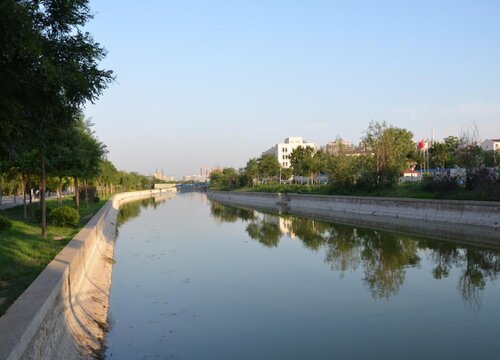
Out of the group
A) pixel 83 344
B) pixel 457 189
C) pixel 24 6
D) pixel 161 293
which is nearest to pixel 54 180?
pixel 161 293

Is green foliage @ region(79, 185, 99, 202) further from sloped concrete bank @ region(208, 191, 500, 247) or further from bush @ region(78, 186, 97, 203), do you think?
sloped concrete bank @ region(208, 191, 500, 247)

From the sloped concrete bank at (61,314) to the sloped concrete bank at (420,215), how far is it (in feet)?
54.7

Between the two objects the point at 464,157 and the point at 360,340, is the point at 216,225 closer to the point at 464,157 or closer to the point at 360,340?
the point at 464,157

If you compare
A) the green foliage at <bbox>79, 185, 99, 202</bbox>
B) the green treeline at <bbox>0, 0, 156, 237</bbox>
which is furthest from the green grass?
the green treeline at <bbox>0, 0, 156, 237</bbox>

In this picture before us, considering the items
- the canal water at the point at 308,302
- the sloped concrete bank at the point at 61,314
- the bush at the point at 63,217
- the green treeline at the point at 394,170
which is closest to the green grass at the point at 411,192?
the green treeline at the point at 394,170

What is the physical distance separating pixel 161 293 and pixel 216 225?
81.9 feet

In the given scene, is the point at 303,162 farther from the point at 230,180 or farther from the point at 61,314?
the point at 61,314

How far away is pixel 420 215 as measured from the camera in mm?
31953

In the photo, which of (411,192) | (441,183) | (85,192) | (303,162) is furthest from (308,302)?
(303,162)

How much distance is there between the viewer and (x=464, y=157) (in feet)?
111

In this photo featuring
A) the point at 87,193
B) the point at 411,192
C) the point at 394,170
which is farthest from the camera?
the point at 87,193

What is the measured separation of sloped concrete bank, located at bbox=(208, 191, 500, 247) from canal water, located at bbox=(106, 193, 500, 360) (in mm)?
2521

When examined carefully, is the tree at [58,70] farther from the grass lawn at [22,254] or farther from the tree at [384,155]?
the tree at [384,155]

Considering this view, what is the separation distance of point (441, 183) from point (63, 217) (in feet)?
79.5
